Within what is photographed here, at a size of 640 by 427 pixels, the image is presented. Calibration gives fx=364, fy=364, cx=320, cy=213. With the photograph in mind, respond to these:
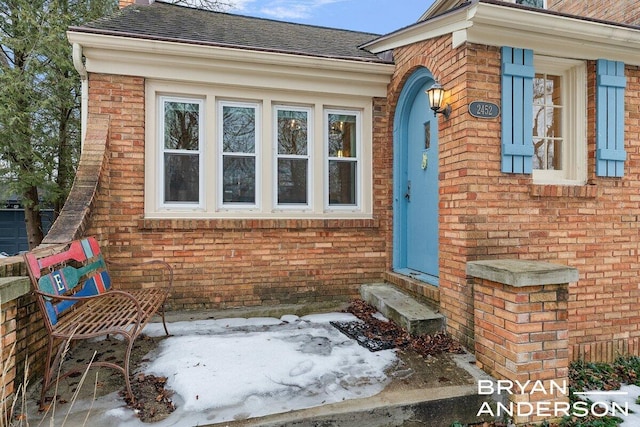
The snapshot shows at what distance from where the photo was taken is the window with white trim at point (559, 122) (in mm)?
4207

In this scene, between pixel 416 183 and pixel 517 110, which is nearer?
pixel 517 110

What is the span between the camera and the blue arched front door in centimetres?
462

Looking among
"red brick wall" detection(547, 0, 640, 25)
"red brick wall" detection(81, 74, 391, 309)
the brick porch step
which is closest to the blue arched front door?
"red brick wall" detection(81, 74, 391, 309)

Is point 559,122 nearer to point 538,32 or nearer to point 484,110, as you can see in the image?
point 538,32

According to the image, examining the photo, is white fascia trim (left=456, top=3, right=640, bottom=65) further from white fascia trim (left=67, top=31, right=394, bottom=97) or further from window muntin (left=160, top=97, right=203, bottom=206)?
window muntin (left=160, top=97, right=203, bottom=206)

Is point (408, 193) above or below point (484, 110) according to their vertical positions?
below

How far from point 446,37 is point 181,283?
4335 millimetres

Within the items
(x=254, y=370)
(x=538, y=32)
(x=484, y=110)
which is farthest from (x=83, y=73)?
(x=538, y=32)

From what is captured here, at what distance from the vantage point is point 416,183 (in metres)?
4.99

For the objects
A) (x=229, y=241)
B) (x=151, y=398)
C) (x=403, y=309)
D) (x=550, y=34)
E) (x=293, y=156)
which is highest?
(x=550, y=34)

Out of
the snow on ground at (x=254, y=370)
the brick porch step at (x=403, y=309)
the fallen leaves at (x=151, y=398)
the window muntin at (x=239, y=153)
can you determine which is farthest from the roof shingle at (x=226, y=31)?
the fallen leaves at (x=151, y=398)

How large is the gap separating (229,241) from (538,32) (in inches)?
168

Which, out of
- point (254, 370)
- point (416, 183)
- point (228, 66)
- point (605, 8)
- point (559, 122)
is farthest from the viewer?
point (605, 8)

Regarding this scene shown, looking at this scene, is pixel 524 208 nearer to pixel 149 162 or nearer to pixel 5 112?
pixel 149 162
